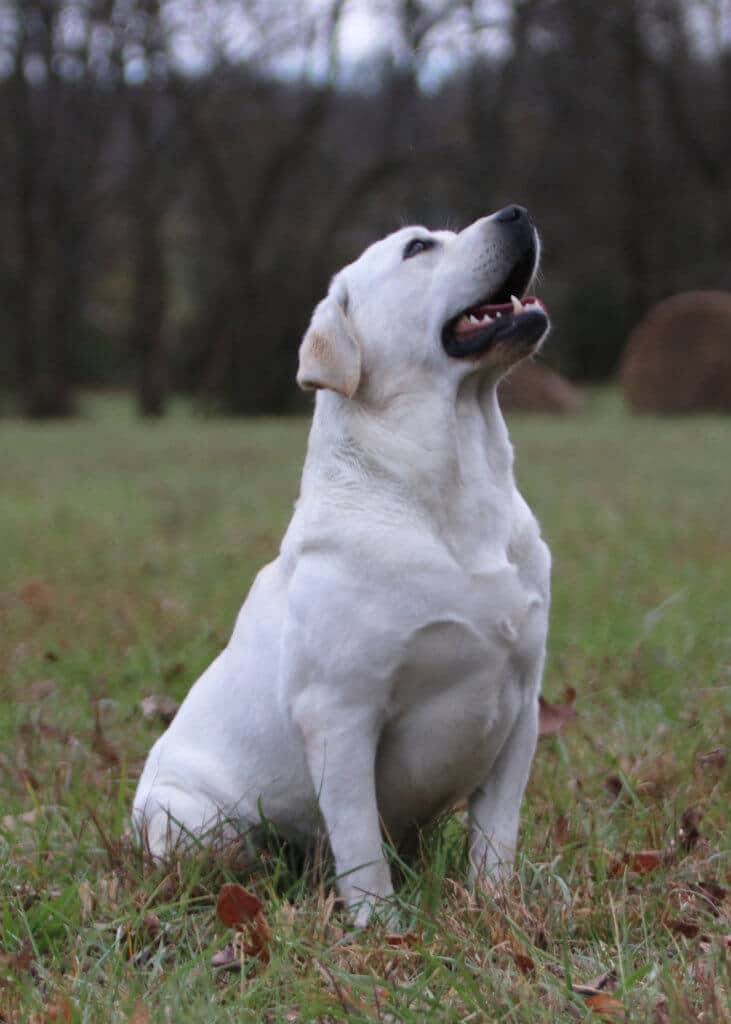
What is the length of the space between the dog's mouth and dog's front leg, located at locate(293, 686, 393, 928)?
2.59 feet

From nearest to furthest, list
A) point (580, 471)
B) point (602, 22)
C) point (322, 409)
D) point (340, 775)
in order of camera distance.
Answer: point (340, 775), point (322, 409), point (580, 471), point (602, 22)

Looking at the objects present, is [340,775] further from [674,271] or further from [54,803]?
[674,271]

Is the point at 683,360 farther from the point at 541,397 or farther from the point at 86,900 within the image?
the point at 86,900

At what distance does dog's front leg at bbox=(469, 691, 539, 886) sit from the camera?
8.98 ft

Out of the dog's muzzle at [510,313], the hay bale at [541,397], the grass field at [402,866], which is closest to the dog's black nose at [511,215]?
the dog's muzzle at [510,313]

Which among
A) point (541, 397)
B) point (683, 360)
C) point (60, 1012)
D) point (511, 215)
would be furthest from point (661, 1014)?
point (541, 397)

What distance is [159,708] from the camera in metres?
4.01

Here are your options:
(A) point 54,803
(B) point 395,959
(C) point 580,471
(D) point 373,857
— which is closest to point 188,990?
(B) point 395,959

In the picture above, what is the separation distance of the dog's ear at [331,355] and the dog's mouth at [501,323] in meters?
0.20

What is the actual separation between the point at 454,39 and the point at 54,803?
81.5 feet

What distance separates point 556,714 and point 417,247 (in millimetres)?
1633

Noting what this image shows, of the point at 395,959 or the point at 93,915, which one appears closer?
the point at 395,959

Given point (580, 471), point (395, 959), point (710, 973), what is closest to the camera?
point (710, 973)

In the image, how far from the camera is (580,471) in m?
12.3
